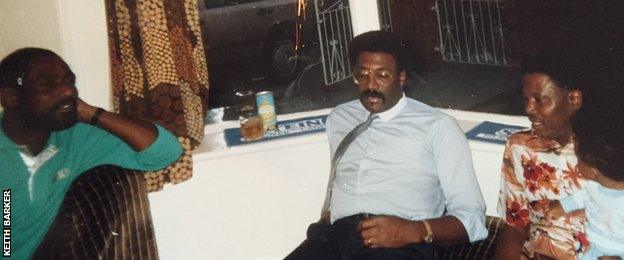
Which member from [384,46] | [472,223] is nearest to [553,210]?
[472,223]

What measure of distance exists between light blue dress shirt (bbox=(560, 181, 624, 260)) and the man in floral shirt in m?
0.04

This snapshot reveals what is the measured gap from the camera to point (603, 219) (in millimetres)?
1425

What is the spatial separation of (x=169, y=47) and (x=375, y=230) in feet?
3.50

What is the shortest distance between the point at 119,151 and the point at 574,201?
58.9 inches

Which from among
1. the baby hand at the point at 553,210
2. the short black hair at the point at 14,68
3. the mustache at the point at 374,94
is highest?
the short black hair at the point at 14,68

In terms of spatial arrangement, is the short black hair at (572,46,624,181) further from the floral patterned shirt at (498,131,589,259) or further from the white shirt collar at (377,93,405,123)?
the white shirt collar at (377,93,405,123)

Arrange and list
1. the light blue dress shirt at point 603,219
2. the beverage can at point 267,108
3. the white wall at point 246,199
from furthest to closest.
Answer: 1. the beverage can at point 267,108
2. the white wall at point 246,199
3. the light blue dress shirt at point 603,219

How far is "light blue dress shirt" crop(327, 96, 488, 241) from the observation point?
1.81 metres

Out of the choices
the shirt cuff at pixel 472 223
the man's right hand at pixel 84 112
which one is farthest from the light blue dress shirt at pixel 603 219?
the man's right hand at pixel 84 112

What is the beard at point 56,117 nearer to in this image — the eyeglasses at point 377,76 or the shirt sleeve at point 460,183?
the eyeglasses at point 377,76

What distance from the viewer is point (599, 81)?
144cm

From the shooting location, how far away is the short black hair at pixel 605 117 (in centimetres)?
140

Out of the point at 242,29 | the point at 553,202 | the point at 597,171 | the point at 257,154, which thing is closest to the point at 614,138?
the point at 597,171

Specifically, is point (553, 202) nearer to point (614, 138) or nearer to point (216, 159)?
point (614, 138)
